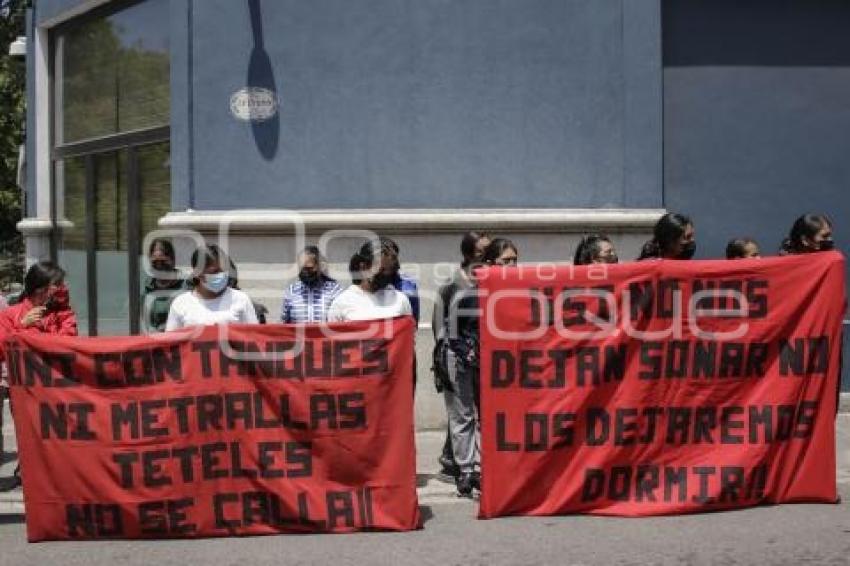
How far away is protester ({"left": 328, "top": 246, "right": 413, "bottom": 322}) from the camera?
7.77 metres

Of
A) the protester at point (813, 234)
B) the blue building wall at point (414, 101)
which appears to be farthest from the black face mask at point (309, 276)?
the protester at point (813, 234)

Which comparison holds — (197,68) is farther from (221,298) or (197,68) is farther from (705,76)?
(705,76)

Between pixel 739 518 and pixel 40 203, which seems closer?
pixel 739 518

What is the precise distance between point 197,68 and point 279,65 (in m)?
0.74

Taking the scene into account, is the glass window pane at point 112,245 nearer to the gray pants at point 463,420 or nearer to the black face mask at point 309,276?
the black face mask at point 309,276

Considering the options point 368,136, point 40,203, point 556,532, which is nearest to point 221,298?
point 556,532

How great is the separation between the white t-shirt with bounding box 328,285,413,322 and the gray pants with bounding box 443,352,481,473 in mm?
563

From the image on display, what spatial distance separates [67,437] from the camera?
6.86 meters

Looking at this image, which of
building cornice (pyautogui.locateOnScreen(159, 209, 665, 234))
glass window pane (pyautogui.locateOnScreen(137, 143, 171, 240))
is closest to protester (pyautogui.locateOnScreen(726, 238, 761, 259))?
building cornice (pyautogui.locateOnScreen(159, 209, 665, 234))

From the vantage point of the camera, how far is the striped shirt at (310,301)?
877 centimetres

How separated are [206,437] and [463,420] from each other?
1.90 m

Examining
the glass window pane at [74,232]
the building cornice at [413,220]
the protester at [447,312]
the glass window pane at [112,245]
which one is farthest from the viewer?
the glass window pane at [74,232]

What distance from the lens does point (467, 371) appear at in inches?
320

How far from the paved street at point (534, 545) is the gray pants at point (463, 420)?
69 centimetres
